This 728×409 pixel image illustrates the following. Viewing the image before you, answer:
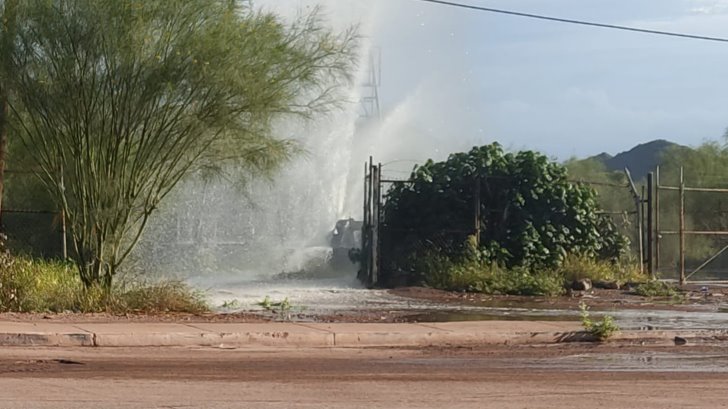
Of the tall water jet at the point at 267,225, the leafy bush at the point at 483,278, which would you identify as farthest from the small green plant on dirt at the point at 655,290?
the tall water jet at the point at 267,225

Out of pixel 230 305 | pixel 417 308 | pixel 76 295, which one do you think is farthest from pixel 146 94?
pixel 417 308

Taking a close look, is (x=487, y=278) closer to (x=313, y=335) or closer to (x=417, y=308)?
(x=417, y=308)

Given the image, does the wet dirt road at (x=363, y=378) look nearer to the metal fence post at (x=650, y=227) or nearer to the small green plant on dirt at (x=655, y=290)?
the small green plant on dirt at (x=655, y=290)

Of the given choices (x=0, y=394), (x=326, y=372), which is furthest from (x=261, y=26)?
(x=0, y=394)

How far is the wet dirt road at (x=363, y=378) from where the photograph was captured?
10062 millimetres

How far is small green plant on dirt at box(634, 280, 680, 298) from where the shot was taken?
2416 cm

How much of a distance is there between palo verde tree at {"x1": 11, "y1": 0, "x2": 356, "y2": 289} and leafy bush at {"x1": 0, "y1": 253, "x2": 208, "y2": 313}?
45 cm

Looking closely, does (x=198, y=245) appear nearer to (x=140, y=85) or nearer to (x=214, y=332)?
(x=140, y=85)

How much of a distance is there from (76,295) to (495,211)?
11.3 metres

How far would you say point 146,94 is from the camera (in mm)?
17453

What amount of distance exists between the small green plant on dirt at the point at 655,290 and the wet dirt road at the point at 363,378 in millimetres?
8910

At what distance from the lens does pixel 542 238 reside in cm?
2589

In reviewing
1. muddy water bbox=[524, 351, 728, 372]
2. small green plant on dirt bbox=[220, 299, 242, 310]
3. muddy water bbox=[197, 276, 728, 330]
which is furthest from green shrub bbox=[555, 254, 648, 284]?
muddy water bbox=[524, 351, 728, 372]

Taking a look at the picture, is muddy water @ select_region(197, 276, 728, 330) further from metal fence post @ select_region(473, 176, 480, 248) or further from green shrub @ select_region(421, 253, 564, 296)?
metal fence post @ select_region(473, 176, 480, 248)
